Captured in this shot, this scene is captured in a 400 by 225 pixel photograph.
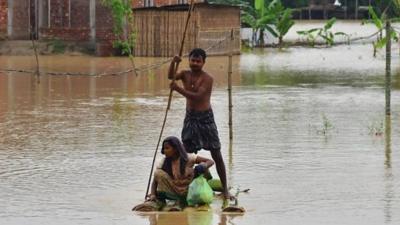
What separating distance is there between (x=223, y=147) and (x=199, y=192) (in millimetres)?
3965

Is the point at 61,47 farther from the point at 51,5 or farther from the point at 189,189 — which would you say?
the point at 189,189

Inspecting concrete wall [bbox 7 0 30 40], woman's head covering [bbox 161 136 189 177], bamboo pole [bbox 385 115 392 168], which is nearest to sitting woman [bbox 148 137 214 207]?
woman's head covering [bbox 161 136 189 177]

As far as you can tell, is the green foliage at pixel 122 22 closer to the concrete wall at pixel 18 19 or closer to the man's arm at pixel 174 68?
the concrete wall at pixel 18 19

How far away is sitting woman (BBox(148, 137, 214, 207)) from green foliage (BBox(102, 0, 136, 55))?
2067cm

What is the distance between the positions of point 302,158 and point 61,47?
21873mm

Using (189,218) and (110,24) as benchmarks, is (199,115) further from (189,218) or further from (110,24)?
(110,24)

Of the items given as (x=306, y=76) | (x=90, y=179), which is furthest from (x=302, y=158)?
(x=306, y=76)

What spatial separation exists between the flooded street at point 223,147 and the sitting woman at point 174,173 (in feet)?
1.13

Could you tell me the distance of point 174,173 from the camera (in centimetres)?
977

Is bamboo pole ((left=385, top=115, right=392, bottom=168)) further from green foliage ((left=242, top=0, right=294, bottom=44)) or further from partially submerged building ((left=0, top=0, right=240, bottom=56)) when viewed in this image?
green foliage ((left=242, top=0, right=294, bottom=44))

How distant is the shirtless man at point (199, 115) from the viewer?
9.98m

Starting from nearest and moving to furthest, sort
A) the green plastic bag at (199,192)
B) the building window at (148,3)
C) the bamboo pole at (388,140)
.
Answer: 1. the green plastic bag at (199,192)
2. the bamboo pole at (388,140)
3. the building window at (148,3)

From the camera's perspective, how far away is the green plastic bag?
9.53 m

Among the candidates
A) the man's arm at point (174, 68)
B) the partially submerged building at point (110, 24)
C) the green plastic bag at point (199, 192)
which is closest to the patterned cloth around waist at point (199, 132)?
the man's arm at point (174, 68)
